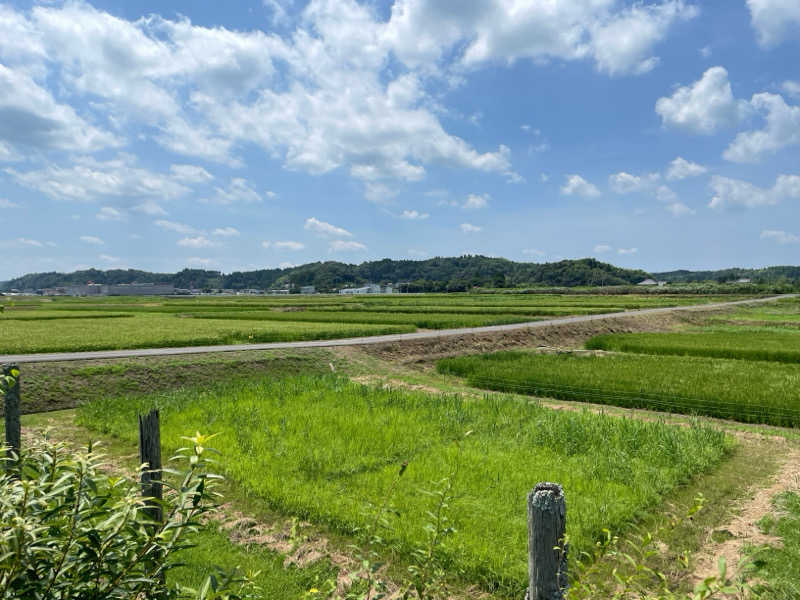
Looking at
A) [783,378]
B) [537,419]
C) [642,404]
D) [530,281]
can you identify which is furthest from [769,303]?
[530,281]

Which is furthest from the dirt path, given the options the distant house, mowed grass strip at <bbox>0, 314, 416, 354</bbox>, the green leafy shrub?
the distant house

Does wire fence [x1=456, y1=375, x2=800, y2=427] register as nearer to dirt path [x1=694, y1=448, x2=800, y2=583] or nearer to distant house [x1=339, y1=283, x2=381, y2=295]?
dirt path [x1=694, y1=448, x2=800, y2=583]

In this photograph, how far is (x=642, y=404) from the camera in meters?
15.6

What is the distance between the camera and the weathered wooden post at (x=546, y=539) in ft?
9.89

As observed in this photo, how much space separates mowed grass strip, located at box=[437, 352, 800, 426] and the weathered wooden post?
14299 mm

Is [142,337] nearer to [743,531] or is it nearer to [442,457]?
[442,457]

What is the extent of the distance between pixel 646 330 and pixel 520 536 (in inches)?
1563

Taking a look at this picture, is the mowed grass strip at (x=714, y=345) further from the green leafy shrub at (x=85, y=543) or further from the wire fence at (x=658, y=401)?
the green leafy shrub at (x=85, y=543)

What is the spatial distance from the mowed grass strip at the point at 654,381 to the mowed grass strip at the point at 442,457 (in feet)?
13.9

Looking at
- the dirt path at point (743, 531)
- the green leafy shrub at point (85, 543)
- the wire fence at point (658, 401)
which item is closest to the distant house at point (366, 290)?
the wire fence at point (658, 401)

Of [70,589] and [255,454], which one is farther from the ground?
[70,589]

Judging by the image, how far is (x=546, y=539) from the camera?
3.04 metres

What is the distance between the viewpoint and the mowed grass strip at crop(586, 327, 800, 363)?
24.1 metres

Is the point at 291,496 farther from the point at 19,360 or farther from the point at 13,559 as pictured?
the point at 19,360
